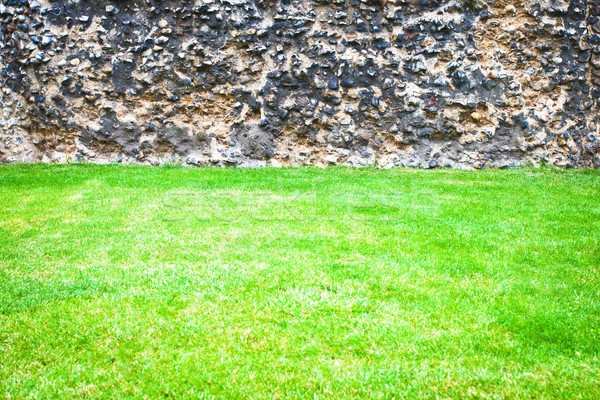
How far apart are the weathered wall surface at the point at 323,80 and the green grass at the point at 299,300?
4300 millimetres

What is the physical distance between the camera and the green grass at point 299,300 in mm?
2309

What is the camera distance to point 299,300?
3.14 metres

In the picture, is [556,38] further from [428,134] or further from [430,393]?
[430,393]

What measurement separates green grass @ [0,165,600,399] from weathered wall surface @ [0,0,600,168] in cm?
430

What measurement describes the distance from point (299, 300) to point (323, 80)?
7.80 metres

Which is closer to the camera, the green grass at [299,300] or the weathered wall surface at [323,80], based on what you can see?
the green grass at [299,300]

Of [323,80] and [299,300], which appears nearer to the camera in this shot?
[299,300]

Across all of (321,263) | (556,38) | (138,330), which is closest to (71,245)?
(138,330)

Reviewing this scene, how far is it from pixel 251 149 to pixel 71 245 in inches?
248

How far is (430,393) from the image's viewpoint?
2.19 metres

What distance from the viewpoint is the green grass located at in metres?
2.31

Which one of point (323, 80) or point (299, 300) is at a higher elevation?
point (323, 80)

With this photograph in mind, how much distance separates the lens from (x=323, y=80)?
1019 centimetres

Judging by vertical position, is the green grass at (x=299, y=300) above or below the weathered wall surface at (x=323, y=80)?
below
